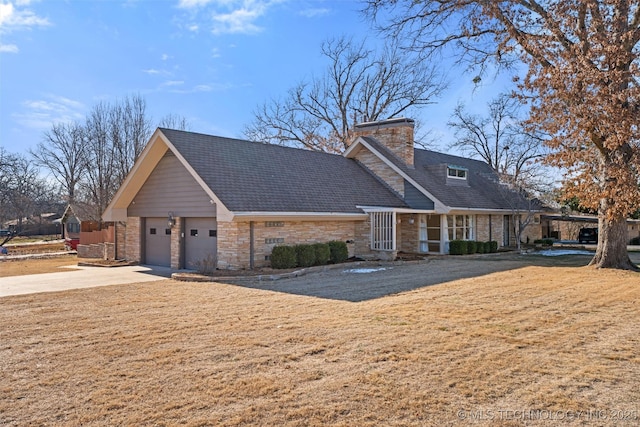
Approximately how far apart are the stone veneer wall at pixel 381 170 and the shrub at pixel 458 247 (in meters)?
3.33

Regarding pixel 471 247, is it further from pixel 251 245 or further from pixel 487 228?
pixel 251 245

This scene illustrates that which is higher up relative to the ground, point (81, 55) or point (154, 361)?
point (81, 55)

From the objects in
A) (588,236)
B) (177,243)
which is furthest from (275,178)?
(588,236)

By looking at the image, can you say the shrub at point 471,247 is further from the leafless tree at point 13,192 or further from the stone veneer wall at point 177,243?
the leafless tree at point 13,192

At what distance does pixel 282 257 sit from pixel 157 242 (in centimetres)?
650

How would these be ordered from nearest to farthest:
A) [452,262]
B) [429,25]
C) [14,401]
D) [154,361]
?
[14,401], [154,361], [429,25], [452,262]

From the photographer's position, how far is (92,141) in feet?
118

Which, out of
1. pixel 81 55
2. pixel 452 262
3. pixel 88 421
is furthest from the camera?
pixel 452 262

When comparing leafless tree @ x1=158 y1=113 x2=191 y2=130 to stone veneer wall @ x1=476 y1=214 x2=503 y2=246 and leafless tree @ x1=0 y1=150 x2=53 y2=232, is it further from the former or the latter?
stone veneer wall @ x1=476 y1=214 x2=503 y2=246

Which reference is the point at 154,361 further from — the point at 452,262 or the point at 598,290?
the point at 452,262

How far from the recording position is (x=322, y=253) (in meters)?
16.5

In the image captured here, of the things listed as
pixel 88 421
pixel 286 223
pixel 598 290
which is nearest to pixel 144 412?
pixel 88 421

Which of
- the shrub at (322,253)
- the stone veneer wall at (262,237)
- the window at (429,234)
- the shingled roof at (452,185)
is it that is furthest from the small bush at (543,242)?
the shrub at (322,253)

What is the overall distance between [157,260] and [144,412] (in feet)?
50.5
